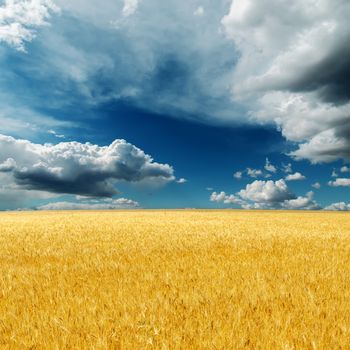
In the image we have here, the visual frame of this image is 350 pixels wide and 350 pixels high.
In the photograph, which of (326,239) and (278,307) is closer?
(278,307)

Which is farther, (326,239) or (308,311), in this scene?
(326,239)

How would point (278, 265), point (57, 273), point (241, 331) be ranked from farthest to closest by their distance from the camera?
1. point (278, 265)
2. point (57, 273)
3. point (241, 331)

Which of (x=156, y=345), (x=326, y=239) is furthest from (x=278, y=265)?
(x=326, y=239)

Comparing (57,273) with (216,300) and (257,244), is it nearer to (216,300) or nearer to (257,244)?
(216,300)

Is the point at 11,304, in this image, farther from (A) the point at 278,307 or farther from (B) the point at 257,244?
(B) the point at 257,244

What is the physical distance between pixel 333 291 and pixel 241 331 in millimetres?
2377

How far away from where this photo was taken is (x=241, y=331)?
3742mm

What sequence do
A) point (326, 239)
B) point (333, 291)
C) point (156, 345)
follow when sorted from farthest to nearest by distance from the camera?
point (326, 239) < point (333, 291) < point (156, 345)

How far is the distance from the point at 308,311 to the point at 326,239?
31.7 ft

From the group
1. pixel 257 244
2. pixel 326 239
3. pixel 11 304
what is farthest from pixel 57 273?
pixel 326 239

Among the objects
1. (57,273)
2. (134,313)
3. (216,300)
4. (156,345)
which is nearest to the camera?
(156,345)

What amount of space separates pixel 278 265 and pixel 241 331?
4.10 m

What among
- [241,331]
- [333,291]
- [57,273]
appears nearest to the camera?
[241,331]

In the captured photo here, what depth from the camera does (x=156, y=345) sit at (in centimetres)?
349
